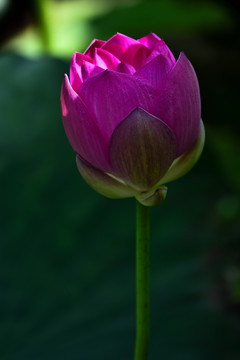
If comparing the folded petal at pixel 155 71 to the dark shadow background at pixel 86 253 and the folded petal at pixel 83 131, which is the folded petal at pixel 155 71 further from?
the dark shadow background at pixel 86 253

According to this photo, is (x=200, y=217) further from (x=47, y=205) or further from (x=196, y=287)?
(x=47, y=205)

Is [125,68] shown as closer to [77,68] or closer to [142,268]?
[77,68]

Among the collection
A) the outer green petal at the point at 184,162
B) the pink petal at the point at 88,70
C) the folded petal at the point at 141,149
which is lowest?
the outer green petal at the point at 184,162

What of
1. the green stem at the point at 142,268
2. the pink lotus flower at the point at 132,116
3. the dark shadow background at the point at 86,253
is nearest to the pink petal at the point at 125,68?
the pink lotus flower at the point at 132,116

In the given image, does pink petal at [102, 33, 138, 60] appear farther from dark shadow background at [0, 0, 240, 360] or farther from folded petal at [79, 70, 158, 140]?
dark shadow background at [0, 0, 240, 360]

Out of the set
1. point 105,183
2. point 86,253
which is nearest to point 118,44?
point 105,183

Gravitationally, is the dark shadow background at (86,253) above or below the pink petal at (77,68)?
below

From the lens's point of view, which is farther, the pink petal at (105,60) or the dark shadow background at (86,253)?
the dark shadow background at (86,253)
